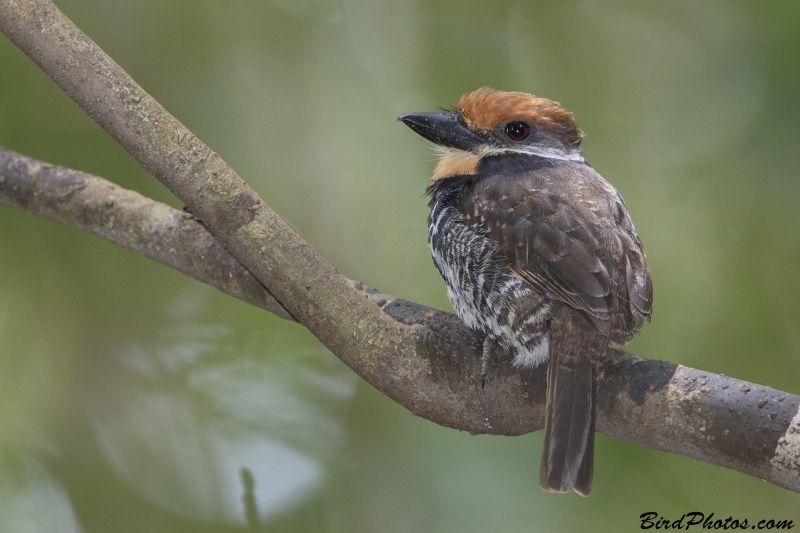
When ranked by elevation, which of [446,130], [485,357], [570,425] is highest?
[446,130]

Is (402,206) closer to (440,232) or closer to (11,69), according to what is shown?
(440,232)

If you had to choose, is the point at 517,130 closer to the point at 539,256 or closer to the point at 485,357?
the point at 539,256

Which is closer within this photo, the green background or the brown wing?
the brown wing

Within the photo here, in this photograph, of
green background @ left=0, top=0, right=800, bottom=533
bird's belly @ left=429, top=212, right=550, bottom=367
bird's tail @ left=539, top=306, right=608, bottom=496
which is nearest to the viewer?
bird's tail @ left=539, top=306, right=608, bottom=496

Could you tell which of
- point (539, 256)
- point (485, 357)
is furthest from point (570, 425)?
point (539, 256)

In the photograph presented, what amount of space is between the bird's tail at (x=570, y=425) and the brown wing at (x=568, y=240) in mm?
131

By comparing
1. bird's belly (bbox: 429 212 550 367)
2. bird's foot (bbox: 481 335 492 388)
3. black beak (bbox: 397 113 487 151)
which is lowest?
bird's foot (bbox: 481 335 492 388)

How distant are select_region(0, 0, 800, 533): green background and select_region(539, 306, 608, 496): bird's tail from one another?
1191 millimetres

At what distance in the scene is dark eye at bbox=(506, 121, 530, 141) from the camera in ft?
7.73

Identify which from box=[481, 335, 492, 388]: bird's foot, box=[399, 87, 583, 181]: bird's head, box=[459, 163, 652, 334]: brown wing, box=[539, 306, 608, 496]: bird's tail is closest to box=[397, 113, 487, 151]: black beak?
box=[399, 87, 583, 181]: bird's head

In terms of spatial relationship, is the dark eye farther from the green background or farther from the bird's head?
the green background

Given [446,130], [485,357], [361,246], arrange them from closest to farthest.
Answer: [485,357]
[446,130]
[361,246]

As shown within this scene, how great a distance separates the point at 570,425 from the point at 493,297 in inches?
17.9

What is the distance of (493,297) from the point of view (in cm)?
197
